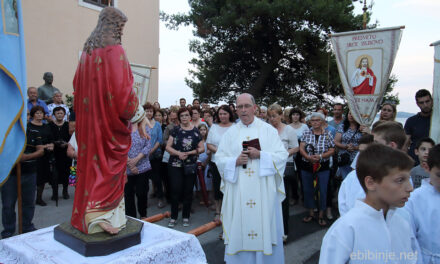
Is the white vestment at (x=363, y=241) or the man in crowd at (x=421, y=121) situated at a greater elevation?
the man in crowd at (x=421, y=121)

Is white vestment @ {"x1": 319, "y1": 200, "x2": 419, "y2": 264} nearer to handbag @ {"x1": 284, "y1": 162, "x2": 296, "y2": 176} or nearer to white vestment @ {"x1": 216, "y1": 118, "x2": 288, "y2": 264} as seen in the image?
white vestment @ {"x1": 216, "y1": 118, "x2": 288, "y2": 264}

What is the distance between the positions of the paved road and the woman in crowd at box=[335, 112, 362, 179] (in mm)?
1185

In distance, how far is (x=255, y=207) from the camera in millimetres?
3514

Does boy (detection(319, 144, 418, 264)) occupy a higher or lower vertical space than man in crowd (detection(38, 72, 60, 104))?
lower

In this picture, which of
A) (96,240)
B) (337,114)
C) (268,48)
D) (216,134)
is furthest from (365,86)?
(268,48)

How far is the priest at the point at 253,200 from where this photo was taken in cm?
347

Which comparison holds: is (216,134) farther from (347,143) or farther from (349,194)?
(349,194)

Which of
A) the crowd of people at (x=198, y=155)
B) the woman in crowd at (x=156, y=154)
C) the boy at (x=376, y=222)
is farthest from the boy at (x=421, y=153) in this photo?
the woman in crowd at (x=156, y=154)

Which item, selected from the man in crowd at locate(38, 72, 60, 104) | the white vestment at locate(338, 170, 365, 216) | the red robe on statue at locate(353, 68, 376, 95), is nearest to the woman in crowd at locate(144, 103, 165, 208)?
the man in crowd at locate(38, 72, 60, 104)

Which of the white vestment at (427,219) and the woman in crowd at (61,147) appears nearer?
the white vestment at (427,219)

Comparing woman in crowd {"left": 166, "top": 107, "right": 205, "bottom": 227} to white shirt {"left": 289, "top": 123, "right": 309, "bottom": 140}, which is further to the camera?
white shirt {"left": 289, "top": 123, "right": 309, "bottom": 140}

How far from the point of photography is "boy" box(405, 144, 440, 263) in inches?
92.2

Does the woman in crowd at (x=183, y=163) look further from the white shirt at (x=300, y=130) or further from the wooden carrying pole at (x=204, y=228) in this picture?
the white shirt at (x=300, y=130)

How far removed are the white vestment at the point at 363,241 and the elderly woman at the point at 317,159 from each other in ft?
11.4
